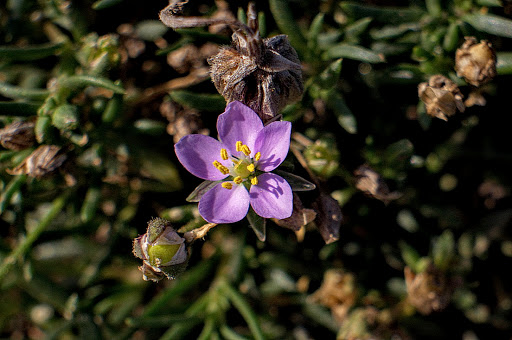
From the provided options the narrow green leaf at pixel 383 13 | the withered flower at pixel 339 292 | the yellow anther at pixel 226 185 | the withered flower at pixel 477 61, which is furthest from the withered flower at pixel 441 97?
the withered flower at pixel 339 292

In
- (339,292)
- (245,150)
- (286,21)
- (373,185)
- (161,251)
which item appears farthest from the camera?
(339,292)

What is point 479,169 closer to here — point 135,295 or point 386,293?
point 386,293

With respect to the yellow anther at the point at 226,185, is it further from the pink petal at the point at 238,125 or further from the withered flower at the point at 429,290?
the withered flower at the point at 429,290

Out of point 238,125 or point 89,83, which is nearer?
point 238,125

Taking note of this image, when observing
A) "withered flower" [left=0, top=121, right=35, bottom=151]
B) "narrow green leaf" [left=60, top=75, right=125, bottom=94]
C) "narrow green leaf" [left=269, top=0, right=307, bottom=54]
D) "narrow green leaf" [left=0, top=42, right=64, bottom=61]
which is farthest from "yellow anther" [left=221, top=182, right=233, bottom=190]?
"narrow green leaf" [left=0, top=42, right=64, bottom=61]

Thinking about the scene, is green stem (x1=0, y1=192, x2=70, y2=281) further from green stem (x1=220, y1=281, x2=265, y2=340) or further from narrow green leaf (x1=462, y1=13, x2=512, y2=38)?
narrow green leaf (x1=462, y1=13, x2=512, y2=38)

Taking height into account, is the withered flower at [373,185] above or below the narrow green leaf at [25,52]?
below

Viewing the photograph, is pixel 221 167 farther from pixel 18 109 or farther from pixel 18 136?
pixel 18 109

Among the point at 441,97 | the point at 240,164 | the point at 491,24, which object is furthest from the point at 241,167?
the point at 491,24
